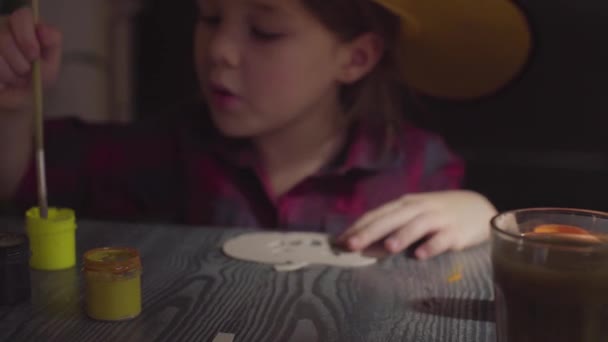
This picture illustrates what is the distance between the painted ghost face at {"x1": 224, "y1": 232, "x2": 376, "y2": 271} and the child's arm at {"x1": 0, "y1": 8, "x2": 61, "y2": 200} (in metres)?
0.36

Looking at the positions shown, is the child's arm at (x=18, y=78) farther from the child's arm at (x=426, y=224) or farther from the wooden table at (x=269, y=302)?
the child's arm at (x=426, y=224)

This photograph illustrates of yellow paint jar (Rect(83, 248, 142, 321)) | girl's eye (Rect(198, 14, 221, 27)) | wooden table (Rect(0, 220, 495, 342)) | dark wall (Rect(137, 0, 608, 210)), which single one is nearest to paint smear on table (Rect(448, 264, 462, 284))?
wooden table (Rect(0, 220, 495, 342))

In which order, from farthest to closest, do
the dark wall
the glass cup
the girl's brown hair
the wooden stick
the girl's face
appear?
1. the dark wall
2. the girl's brown hair
3. the girl's face
4. the wooden stick
5. the glass cup

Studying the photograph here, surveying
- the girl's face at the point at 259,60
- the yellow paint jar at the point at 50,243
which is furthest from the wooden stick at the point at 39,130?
the girl's face at the point at 259,60

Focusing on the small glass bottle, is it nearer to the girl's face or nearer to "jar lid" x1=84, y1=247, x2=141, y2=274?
"jar lid" x1=84, y1=247, x2=141, y2=274

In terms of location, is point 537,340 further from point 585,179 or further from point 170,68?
point 170,68

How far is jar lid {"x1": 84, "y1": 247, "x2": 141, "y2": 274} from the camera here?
0.65 m

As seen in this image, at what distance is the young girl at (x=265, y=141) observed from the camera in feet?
3.74

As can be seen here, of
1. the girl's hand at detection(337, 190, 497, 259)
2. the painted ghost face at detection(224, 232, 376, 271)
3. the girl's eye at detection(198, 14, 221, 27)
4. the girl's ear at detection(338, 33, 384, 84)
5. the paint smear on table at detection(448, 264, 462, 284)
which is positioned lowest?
the paint smear on table at detection(448, 264, 462, 284)

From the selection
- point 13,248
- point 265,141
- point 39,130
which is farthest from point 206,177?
point 13,248

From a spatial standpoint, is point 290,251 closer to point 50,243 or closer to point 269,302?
point 269,302

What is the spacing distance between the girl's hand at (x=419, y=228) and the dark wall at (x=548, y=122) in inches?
27.1

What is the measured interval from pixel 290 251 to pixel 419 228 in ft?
0.59

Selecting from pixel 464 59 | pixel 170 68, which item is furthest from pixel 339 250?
pixel 170 68
